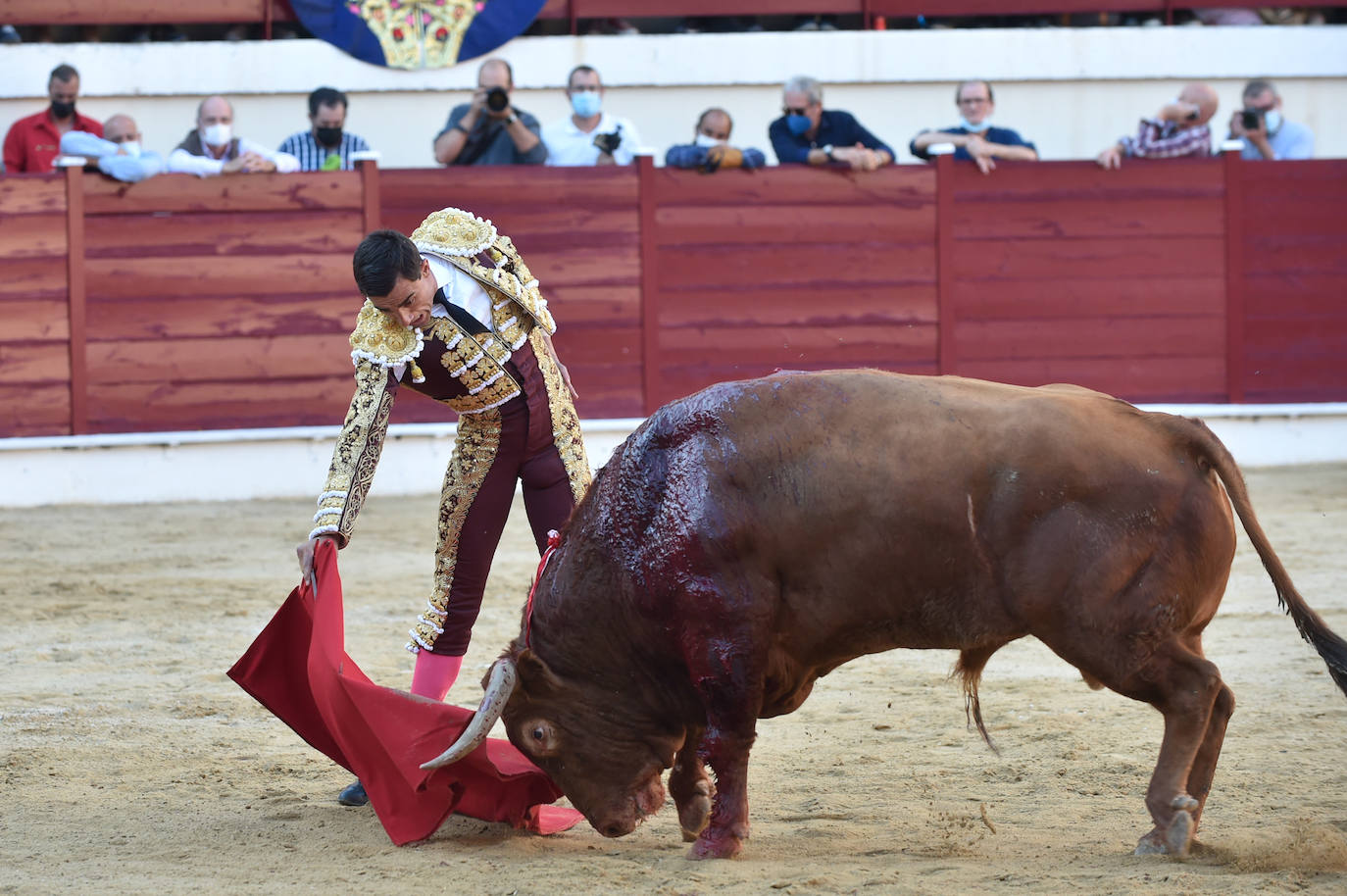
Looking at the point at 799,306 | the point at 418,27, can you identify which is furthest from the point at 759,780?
the point at 418,27

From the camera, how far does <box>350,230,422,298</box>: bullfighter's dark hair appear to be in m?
2.95

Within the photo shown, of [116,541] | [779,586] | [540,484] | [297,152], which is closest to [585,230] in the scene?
[297,152]

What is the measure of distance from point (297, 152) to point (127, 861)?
5810mm

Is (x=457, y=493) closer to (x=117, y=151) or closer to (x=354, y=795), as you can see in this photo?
(x=354, y=795)

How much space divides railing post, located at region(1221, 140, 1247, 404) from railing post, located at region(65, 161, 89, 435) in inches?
230

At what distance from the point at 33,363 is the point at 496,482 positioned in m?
5.27

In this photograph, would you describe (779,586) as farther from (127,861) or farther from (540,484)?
(127,861)

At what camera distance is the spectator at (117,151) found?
25.3ft

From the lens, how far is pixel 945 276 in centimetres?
849

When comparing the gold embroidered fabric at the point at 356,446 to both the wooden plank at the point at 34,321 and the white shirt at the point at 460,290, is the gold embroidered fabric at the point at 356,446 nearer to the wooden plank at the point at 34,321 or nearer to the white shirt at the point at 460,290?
the white shirt at the point at 460,290

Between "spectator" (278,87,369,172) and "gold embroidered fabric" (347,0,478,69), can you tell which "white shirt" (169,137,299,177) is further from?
"gold embroidered fabric" (347,0,478,69)

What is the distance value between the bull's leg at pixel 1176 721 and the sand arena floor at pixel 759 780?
2.5 inches

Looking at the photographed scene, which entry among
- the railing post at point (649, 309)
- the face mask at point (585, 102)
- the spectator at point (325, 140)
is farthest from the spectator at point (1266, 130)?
the spectator at point (325, 140)

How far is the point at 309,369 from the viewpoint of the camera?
8.05m
